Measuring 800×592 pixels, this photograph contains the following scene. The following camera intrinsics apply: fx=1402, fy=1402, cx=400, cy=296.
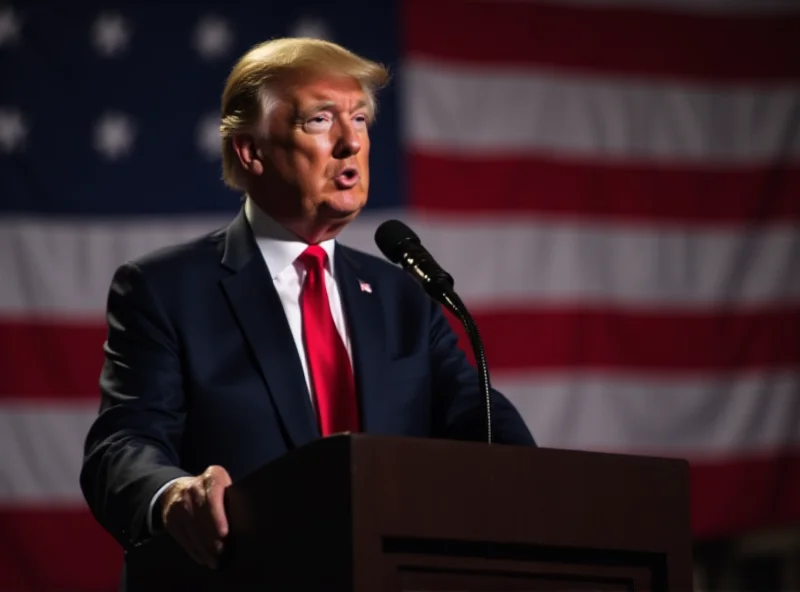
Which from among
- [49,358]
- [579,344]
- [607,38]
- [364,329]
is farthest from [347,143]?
[607,38]

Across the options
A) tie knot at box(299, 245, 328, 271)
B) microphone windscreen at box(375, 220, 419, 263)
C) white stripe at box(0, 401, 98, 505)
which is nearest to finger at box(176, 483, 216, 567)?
microphone windscreen at box(375, 220, 419, 263)

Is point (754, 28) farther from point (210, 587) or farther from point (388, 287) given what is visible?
point (210, 587)

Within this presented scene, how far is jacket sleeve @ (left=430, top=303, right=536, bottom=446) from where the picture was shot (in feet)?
6.31

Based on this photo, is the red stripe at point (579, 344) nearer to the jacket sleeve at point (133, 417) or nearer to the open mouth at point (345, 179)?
the jacket sleeve at point (133, 417)

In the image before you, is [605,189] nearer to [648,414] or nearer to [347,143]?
[648,414]

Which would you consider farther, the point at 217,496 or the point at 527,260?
the point at 527,260

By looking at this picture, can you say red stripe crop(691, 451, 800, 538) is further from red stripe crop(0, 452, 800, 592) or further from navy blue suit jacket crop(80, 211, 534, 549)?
navy blue suit jacket crop(80, 211, 534, 549)

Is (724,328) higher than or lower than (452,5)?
lower

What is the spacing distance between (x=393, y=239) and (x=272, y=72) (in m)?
0.35

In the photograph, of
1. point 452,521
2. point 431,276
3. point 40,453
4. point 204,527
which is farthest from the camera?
point 40,453

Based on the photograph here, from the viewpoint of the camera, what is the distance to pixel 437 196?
4.03 meters

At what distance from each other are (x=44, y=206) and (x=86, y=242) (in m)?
0.15

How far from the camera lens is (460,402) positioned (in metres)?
2.02

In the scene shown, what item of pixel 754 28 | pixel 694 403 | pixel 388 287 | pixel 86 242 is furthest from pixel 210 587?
pixel 754 28
